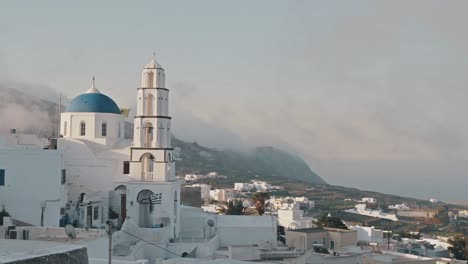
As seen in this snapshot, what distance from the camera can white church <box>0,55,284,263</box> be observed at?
28938 millimetres

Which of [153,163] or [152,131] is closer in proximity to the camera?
[153,163]

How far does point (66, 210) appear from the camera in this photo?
2739cm

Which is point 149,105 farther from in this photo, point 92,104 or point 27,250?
point 27,250

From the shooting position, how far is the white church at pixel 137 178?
28.9m

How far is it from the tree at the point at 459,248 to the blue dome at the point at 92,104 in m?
21.0

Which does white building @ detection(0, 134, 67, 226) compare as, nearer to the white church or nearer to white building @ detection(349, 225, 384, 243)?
the white church

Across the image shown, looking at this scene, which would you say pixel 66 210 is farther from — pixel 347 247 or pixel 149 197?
pixel 347 247

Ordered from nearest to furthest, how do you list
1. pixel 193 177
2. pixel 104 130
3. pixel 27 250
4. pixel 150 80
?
pixel 27 250 < pixel 150 80 < pixel 104 130 < pixel 193 177

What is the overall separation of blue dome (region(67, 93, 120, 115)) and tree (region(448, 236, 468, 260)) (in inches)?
825

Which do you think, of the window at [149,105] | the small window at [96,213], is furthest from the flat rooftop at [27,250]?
the window at [149,105]

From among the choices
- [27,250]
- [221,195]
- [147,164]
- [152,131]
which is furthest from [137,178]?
[221,195]

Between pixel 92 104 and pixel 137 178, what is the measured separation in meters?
5.04

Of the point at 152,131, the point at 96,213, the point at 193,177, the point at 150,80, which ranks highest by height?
the point at 150,80

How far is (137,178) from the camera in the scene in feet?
99.6
